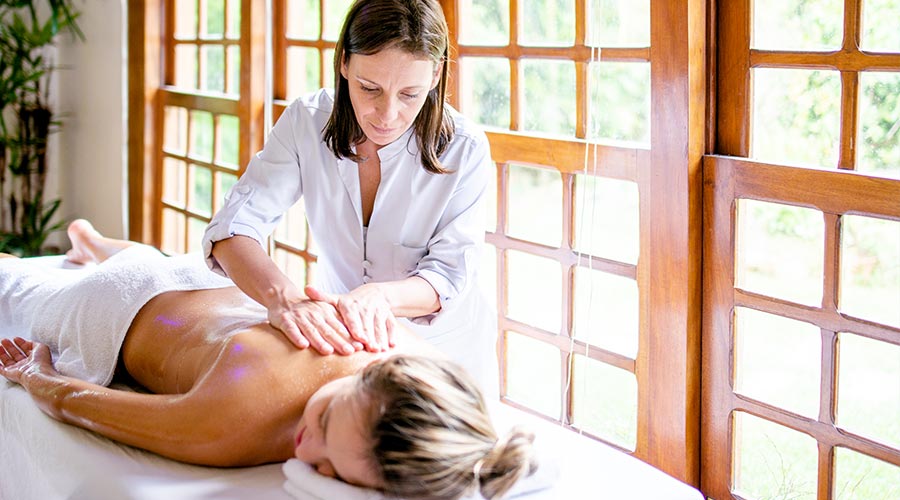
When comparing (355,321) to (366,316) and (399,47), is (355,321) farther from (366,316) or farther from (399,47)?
(399,47)

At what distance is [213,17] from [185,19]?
0.27 metres

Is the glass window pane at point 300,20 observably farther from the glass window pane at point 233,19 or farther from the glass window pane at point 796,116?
the glass window pane at point 796,116

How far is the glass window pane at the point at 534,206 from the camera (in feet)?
8.90

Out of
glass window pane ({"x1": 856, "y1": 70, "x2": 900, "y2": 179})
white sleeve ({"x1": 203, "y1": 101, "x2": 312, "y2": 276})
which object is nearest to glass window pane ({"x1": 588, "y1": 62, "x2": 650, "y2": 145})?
glass window pane ({"x1": 856, "y1": 70, "x2": 900, "y2": 179})

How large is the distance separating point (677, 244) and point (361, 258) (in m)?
0.67

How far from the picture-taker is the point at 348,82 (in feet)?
6.66

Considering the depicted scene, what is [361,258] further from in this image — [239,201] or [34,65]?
[34,65]

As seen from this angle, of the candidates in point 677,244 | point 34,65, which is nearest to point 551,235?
point 677,244

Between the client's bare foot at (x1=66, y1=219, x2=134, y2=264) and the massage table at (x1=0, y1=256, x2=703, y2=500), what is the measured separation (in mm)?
1087

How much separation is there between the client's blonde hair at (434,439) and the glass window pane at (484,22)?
1410 millimetres

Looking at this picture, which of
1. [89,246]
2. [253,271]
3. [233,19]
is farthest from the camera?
A: [233,19]

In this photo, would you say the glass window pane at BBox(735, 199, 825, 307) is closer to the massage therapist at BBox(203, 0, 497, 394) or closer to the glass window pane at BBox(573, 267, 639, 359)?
the glass window pane at BBox(573, 267, 639, 359)

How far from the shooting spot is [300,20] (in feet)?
12.4

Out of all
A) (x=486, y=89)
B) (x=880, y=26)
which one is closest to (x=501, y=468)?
(x=880, y=26)
